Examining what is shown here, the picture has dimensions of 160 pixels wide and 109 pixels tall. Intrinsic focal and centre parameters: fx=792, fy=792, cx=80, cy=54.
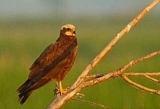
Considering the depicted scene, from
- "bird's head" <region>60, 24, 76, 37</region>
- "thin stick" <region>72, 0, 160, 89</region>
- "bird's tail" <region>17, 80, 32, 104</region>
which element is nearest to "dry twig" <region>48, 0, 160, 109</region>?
"thin stick" <region>72, 0, 160, 89</region>

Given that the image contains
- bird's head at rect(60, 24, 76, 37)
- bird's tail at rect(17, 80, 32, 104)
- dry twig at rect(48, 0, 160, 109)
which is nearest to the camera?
dry twig at rect(48, 0, 160, 109)

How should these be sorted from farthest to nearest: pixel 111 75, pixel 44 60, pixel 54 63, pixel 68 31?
pixel 68 31 → pixel 54 63 → pixel 44 60 → pixel 111 75

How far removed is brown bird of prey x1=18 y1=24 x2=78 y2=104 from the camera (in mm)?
3466

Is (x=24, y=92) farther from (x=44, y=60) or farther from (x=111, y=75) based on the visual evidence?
(x=111, y=75)

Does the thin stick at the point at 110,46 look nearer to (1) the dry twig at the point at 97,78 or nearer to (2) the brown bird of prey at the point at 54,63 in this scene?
(1) the dry twig at the point at 97,78

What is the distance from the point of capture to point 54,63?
3.66 m

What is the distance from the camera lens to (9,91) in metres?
7.71

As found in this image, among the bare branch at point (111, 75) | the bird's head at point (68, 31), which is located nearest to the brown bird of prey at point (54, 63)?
the bird's head at point (68, 31)

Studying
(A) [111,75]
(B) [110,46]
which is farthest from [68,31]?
(A) [111,75]

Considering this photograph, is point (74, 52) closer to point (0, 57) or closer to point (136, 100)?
point (136, 100)

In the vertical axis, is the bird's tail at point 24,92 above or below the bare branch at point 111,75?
below

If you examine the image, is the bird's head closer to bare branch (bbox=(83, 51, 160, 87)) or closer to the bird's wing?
the bird's wing

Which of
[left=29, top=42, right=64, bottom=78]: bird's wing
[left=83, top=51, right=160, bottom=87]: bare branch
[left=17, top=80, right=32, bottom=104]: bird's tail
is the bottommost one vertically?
[left=17, top=80, right=32, bottom=104]: bird's tail

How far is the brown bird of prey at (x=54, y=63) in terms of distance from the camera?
347cm
